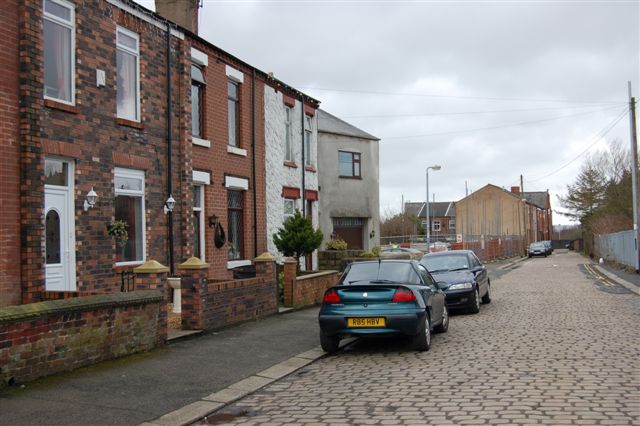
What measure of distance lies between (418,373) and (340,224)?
1845 cm

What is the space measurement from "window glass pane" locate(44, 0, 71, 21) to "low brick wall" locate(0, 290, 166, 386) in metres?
5.64

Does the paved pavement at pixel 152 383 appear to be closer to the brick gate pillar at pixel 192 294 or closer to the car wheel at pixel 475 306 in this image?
the brick gate pillar at pixel 192 294

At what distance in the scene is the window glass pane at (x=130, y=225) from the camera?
513 inches

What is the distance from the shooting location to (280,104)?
2078 cm

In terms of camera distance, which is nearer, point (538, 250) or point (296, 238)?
point (296, 238)

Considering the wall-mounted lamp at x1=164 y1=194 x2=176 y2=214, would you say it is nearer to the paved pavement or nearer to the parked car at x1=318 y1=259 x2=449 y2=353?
the paved pavement

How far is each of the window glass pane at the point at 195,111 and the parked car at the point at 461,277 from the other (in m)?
6.96

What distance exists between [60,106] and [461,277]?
9723 millimetres

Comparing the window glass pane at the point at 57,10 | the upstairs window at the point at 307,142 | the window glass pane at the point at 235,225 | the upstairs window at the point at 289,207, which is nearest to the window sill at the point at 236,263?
the window glass pane at the point at 235,225

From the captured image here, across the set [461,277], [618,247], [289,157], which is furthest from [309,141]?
[618,247]

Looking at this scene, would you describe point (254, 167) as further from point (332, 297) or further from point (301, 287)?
point (332, 297)

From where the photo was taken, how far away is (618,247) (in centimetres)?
3759

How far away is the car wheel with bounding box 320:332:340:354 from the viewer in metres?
9.96

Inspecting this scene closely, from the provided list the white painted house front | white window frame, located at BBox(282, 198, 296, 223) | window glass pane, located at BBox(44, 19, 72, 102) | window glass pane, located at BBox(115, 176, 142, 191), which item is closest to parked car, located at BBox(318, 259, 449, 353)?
window glass pane, located at BBox(115, 176, 142, 191)
